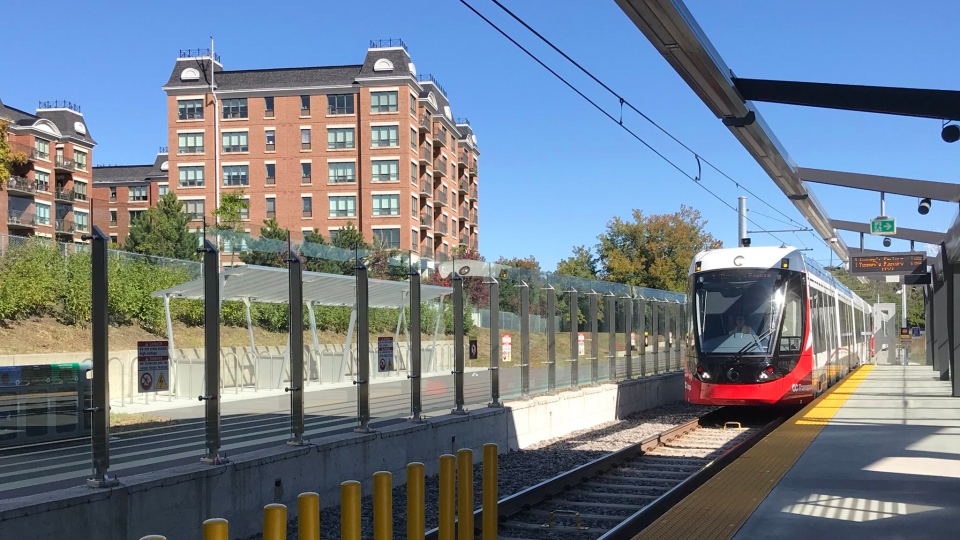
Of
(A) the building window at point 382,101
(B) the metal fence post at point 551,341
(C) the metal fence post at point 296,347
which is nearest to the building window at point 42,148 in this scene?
(A) the building window at point 382,101

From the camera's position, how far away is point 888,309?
55.2 metres

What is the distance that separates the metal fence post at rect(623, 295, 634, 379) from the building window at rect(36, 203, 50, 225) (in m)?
55.2

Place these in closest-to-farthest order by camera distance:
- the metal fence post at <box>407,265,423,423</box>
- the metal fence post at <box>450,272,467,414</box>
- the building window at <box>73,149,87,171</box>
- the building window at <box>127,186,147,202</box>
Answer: the metal fence post at <box>407,265,423,423</box>, the metal fence post at <box>450,272,467,414</box>, the building window at <box>73,149,87,171</box>, the building window at <box>127,186,147,202</box>

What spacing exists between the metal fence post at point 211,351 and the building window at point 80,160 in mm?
72306

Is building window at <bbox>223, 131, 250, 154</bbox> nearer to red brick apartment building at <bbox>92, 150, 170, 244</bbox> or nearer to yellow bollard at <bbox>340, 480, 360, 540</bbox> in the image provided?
red brick apartment building at <bbox>92, 150, 170, 244</bbox>

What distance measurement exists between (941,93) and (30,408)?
1026 cm

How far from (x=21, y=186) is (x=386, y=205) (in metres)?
24.8

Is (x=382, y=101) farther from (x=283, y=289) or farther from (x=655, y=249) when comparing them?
(x=283, y=289)

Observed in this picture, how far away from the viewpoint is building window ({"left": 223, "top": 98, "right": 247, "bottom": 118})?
246 ft

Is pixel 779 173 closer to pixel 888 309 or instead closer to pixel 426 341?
pixel 426 341

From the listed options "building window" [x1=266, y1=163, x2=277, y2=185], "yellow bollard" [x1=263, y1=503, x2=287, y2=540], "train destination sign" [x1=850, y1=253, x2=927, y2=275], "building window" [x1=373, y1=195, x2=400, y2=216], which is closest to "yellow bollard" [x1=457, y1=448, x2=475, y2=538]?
"yellow bollard" [x1=263, y1=503, x2=287, y2=540]

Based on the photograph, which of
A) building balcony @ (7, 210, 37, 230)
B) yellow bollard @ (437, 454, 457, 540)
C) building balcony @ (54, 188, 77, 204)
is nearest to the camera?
yellow bollard @ (437, 454, 457, 540)

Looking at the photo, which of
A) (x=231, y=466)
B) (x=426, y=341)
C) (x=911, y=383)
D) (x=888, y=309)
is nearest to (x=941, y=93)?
(x=426, y=341)

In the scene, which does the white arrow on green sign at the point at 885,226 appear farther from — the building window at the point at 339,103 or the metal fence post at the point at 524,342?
the building window at the point at 339,103
